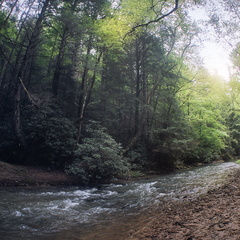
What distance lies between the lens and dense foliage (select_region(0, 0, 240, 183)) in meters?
11.2

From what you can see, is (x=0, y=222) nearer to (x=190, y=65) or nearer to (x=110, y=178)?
(x=110, y=178)

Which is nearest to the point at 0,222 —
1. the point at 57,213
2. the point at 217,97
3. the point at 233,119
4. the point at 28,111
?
the point at 57,213

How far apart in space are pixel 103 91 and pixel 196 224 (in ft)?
49.6

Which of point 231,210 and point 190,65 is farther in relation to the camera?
point 190,65

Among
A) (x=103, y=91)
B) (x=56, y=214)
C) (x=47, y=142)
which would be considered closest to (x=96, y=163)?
(x=47, y=142)

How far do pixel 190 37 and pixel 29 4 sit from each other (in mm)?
14595

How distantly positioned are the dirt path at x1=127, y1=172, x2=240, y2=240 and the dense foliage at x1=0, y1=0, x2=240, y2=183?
6.43 metres

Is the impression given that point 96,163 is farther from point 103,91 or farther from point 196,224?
point 103,91

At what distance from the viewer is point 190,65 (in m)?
19.6

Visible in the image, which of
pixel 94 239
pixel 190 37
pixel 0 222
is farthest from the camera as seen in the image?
pixel 190 37

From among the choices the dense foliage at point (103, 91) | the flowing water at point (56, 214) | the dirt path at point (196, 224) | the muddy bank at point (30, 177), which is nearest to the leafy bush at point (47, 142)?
the dense foliage at point (103, 91)

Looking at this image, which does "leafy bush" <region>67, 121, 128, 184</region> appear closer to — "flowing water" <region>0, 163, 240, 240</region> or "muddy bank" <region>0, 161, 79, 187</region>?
"muddy bank" <region>0, 161, 79, 187</region>

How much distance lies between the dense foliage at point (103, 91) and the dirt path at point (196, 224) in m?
6.43

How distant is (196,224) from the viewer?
3.38 metres
